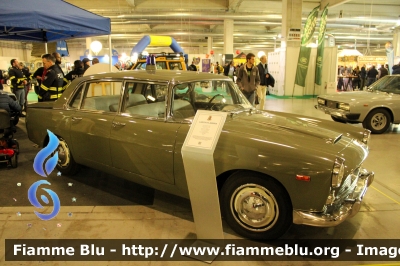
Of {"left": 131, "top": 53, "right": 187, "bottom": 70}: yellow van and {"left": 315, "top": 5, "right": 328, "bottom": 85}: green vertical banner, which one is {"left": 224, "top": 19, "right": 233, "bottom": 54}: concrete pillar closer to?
{"left": 315, "top": 5, "right": 328, "bottom": 85}: green vertical banner

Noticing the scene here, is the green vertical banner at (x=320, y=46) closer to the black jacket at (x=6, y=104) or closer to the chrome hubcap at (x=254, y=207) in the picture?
the black jacket at (x=6, y=104)

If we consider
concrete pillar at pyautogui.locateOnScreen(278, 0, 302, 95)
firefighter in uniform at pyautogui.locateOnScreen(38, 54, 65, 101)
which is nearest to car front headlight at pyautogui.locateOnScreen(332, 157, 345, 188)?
firefighter in uniform at pyautogui.locateOnScreen(38, 54, 65, 101)

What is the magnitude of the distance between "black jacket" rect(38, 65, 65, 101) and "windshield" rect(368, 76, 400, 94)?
25.2ft

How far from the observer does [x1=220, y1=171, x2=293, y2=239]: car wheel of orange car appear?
2.88 meters

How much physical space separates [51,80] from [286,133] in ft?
17.0

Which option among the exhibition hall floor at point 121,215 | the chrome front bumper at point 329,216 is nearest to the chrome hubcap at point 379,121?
the exhibition hall floor at point 121,215

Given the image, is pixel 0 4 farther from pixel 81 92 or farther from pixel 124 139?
pixel 124 139

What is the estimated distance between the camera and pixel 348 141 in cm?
328

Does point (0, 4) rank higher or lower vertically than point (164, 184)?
higher

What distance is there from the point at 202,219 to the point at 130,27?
81.4 feet

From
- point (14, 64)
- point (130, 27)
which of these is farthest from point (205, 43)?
point (14, 64)

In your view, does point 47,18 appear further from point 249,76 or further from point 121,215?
point 249,76

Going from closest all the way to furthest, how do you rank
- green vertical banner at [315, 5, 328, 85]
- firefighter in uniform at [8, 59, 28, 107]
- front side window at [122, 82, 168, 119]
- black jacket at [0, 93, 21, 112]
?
front side window at [122, 82, 168, 119]
black jacket at [0, 93, 21, 112]
firefighter in uniform at [8, 59, 28, 107]
green vertical banner at [315, 5, 328, 85]

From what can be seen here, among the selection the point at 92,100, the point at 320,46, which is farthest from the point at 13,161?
the point at 320,46
